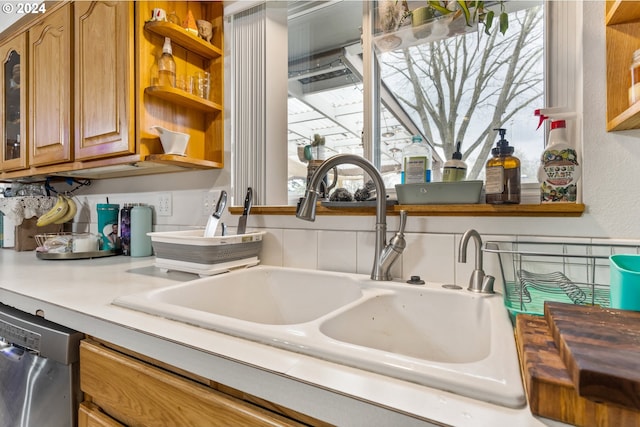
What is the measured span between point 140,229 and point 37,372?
913 millimetres

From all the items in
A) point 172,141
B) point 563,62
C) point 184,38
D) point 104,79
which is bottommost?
point 172,141

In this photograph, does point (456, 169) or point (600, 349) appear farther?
point (456, 169)

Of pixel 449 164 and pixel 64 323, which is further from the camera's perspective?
pixel 449 164

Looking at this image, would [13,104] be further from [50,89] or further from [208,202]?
[208,202]

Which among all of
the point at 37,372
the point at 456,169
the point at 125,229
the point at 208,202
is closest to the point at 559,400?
the point at 456,169

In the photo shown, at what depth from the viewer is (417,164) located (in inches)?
40.6

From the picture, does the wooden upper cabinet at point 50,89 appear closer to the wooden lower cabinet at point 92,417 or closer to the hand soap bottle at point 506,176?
the wooden lower cabinet at point 92,417

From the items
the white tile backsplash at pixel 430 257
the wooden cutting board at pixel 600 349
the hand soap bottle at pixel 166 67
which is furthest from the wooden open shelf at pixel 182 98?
the wooden cutting board at pixel 600 349

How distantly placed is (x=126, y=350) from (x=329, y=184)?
0.85m

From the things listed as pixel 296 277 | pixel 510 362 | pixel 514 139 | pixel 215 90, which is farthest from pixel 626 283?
pixel 215 90

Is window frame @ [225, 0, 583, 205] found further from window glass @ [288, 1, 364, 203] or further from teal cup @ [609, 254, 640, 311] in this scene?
window glass @ [288, 1, 364, 203]

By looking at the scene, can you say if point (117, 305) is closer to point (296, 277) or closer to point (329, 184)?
point (296, 277)

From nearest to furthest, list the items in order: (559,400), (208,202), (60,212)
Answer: (559,400) → (208,202) → (60,212)

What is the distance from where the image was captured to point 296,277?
3.67ft
